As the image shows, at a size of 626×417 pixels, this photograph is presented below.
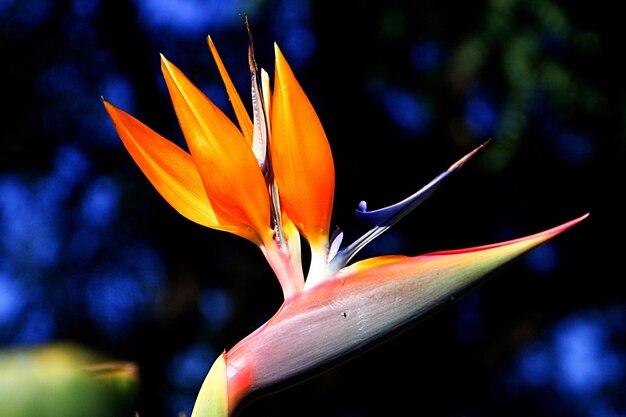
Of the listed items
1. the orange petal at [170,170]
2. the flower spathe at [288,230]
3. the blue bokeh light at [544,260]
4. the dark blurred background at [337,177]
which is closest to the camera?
the flower spathe at [288,230]

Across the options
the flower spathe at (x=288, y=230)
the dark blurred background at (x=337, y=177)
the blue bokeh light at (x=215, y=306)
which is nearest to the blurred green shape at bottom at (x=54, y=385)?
the flower spathe at (x=288, y=230)

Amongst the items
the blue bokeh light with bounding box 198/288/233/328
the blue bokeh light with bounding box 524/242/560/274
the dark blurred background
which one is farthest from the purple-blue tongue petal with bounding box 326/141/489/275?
the blue bokeh light with bounding box 524/242/560/274

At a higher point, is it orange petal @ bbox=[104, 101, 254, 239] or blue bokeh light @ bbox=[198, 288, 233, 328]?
orange petal @ bbox=[104, 101, 254, 239]

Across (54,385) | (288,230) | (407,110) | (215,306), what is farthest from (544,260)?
(54,385)

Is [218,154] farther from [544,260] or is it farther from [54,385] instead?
[544,260]

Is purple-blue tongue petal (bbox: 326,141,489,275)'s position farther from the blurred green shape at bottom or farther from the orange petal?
the blurred green shape at bottom

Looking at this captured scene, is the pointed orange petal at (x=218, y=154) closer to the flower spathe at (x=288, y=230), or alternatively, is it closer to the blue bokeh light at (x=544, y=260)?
the flower spathe at (x=288, y=230)

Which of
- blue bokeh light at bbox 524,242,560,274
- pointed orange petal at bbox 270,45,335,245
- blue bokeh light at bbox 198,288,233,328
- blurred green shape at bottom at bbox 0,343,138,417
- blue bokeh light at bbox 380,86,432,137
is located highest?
blurred green shape at bottom at bbox 0,343,138,417
